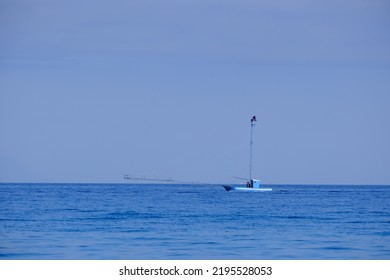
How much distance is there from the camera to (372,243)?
1375 inches

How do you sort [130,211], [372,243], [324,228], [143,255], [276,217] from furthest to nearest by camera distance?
[130,211] → [276,217] → [324,228] → [372,243] → [143,255]

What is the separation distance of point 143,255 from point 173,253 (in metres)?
1.37

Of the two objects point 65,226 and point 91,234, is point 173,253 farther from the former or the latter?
point 65,226

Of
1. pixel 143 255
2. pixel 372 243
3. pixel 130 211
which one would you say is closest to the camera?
pixel 143 255

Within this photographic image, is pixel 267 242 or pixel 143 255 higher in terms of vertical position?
pixel 267 242
